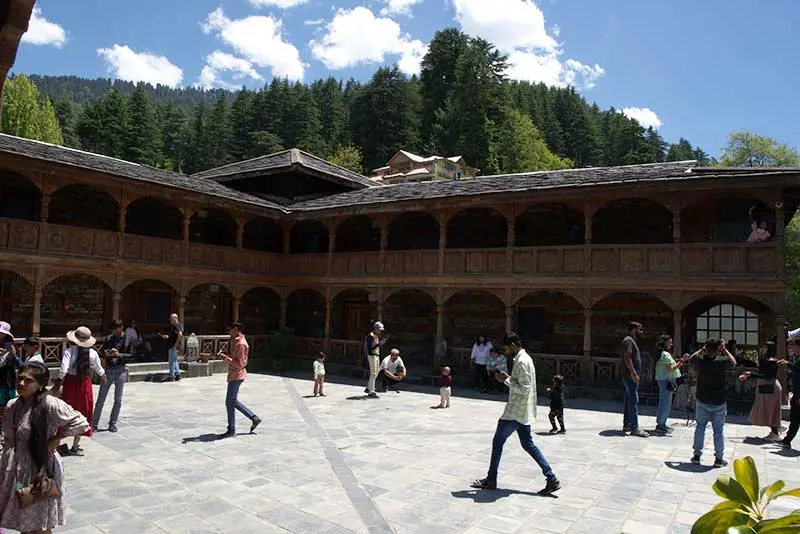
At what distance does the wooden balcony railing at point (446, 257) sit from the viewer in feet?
52.3

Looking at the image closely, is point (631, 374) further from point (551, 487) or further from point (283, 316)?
point (283, 316)

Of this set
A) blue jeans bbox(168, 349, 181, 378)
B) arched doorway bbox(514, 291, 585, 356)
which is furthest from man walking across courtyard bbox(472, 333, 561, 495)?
arched doorway bbox(514, 291, 585, 356)

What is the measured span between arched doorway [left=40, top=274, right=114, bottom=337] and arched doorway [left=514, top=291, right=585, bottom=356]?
15713 mm

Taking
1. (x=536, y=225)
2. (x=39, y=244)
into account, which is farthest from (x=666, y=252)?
(x=39, y=244)

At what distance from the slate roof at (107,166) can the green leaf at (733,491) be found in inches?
756

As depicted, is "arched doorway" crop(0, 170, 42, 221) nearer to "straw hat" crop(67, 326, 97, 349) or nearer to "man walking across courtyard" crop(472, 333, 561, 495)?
"straw hat" crop(67, 326, 97, 349)

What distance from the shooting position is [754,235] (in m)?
16.2

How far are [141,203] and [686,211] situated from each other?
20.0m

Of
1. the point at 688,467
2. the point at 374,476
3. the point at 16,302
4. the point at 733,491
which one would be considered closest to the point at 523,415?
the point at 374,476

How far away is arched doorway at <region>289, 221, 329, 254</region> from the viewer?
26.4 meters

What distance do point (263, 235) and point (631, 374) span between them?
19.6 meters

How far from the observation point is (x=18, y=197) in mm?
19328

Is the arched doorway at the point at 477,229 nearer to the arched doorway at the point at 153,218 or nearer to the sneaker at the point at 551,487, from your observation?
the arched doorway at the point at 153,218

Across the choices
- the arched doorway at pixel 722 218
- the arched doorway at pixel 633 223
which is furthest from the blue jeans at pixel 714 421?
the arched doorway at pixel 633 223
